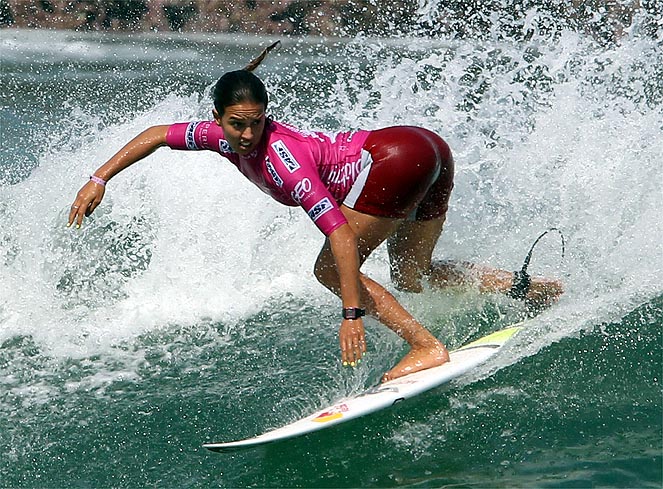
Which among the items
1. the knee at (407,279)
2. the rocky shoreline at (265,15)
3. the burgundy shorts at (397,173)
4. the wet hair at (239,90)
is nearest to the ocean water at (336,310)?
the knee at (407,279)

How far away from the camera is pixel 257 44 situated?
70.4ft

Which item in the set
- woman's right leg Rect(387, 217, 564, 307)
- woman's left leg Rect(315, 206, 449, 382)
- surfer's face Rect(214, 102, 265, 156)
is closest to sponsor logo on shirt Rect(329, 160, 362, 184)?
woman's left leg Rect(315, 206, 449, 382)

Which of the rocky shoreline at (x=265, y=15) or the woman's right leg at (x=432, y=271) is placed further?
the rocky shoreline at (x=265, y=15)

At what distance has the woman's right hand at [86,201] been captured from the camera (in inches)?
185

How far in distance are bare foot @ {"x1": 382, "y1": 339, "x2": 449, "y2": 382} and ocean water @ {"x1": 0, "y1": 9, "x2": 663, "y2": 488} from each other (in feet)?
0.47

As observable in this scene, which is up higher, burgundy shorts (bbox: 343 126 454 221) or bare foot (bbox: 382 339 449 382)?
burgundy shorts (bbox: 343 126 454 221)

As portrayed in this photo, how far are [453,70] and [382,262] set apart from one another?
1651 millimetres

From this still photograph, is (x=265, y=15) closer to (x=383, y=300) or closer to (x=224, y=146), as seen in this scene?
(x=224, y=146)

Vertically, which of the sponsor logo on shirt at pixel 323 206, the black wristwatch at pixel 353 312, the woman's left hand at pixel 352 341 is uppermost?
the sponsor logo on shirt at pixel 323 206

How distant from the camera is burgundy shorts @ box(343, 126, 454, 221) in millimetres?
4668

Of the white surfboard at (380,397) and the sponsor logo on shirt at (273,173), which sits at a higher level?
the sponsor logo on shirt at (273,173)

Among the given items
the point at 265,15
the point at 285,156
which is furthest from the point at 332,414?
the point at 265,15

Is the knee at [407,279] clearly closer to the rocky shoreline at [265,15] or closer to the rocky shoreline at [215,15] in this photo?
the rocky shoreline at [265,15]

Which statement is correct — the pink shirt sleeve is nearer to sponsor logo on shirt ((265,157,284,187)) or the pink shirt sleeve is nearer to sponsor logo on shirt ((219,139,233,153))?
sponsor logo on shirt ((265,157,284,187))
